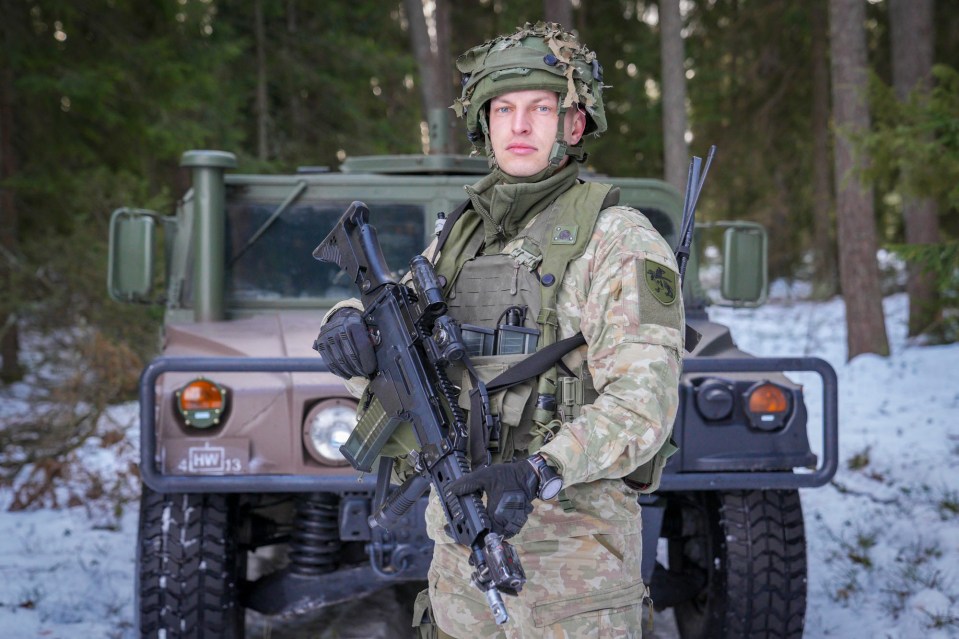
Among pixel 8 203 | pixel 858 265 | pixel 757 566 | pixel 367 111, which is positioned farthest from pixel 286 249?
pixel 367 111

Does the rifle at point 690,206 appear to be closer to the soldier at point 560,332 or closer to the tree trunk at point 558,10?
the soldier at point 560,332

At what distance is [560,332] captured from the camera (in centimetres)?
202

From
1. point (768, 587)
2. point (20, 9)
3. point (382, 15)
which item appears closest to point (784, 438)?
point (768, 587)

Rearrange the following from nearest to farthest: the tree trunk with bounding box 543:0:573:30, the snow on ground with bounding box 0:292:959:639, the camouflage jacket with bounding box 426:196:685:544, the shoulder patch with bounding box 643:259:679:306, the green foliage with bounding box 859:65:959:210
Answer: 1. the camouflage jacket with bounding box 426:196:685:544
2. the shoulder patch with bounding box 643:259:679:306
3. the snow on ground with bounding box 0:292:959:639
4. the green foliage with bounding box 859:65:959:210
5. the tree trunk with bounding box 543:0:573:30

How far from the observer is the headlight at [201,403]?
3.07m

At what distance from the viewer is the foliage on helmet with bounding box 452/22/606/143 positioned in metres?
2.07

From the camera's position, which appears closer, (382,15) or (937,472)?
(937,472)

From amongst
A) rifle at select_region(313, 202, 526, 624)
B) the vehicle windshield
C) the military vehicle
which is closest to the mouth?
rifle at select_region(313, 202, 526, 624)

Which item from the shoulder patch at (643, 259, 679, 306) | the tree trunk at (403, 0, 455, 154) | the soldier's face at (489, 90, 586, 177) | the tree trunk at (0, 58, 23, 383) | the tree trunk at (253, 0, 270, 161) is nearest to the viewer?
the shoulder patch at (643, 259, 679, 306)

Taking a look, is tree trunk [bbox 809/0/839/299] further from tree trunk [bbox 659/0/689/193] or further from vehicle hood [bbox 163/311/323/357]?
vehicle hood [bbox 163/311/323/357]

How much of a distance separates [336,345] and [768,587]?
1885mm

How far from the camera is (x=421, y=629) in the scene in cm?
223

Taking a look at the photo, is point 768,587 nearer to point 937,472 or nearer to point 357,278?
point 357,278

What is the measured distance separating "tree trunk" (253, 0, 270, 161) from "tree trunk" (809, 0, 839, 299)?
704 cm
